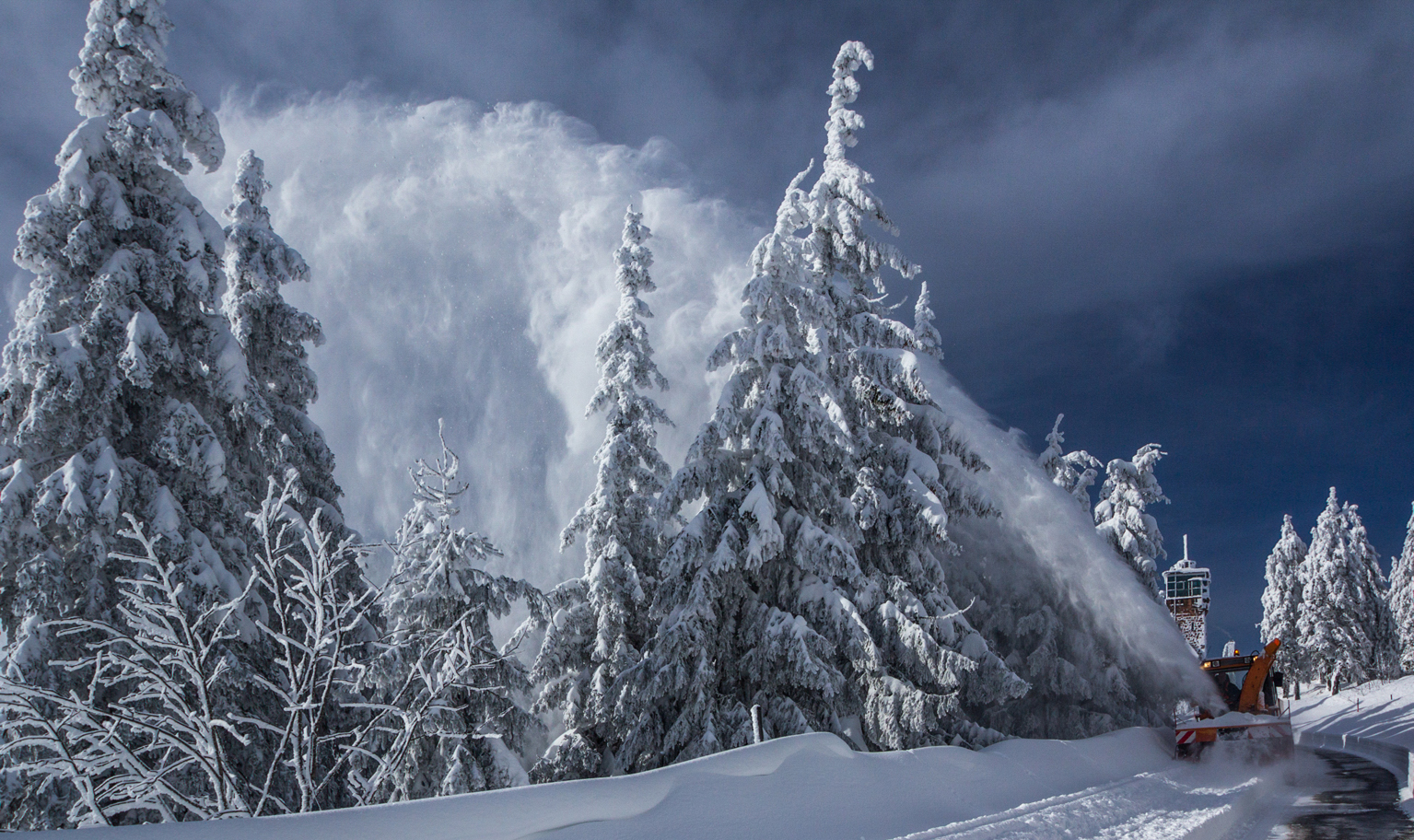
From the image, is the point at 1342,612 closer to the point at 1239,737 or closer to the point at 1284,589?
the point at 1284,589

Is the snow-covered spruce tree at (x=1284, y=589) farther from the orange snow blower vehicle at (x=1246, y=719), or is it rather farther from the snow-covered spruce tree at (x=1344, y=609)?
the orange snow blower vehicle at (x=1246, y=719)

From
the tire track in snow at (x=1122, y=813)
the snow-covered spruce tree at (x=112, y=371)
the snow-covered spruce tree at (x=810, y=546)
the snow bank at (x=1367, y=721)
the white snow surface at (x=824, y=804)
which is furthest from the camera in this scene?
the snow bank at (x=1367, y=721)

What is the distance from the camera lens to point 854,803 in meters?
8.63

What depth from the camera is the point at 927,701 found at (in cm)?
1432

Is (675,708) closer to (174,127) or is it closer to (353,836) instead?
(353,836)

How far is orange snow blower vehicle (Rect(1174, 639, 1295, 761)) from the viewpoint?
683 inches

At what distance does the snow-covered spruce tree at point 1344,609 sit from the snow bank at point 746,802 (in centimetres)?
4526

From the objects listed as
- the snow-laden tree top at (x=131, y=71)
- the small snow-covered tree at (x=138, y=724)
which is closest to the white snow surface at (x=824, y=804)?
the small snow-covered tree at (x=138, y=724)

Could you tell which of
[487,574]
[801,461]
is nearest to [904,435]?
[801,461]

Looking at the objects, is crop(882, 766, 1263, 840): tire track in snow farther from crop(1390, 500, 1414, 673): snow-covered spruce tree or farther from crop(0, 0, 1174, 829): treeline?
crop(1390, 500, 1414, 673): snow-covered spruce tree

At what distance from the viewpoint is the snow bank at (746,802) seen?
17.4 feet

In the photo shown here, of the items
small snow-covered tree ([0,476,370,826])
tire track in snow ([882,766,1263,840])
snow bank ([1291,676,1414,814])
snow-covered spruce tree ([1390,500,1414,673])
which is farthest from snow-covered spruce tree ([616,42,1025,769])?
snow-covered spruce tree ([1390,500,1414,673])

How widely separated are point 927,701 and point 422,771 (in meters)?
8.77

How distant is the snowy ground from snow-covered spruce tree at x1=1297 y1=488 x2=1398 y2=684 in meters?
39.7
